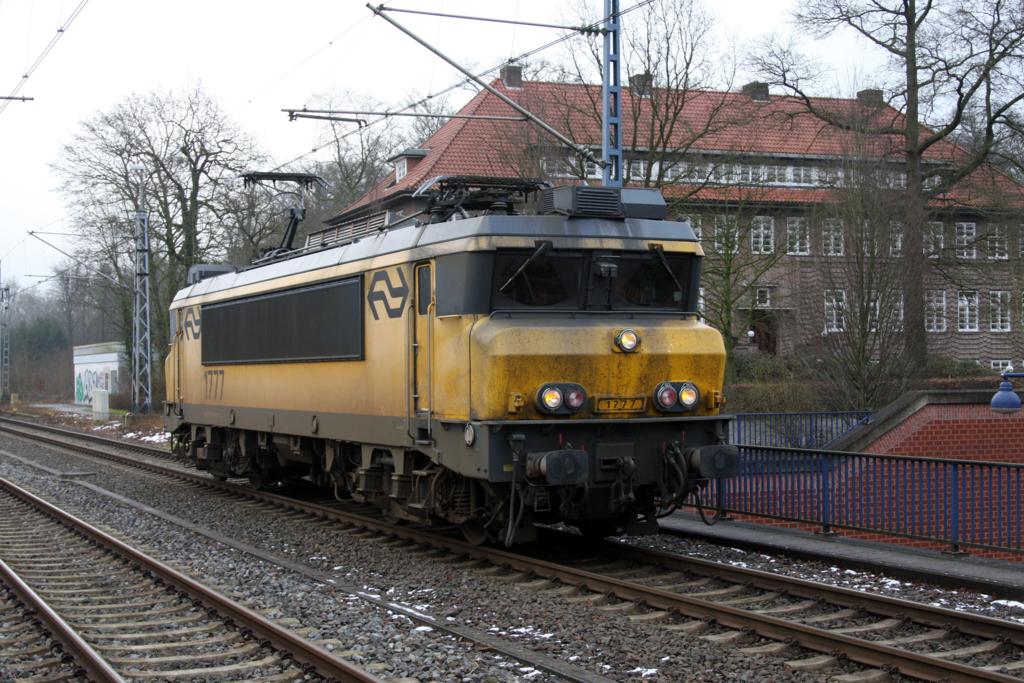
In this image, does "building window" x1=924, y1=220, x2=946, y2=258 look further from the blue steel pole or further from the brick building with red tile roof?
the blue steel pole

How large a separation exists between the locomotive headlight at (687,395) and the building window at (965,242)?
70.7ft

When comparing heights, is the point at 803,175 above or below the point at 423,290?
above

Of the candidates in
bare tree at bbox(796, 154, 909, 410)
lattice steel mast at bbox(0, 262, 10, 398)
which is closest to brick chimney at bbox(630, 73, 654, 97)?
bare tree at bbox(796, 154, 909, 410)

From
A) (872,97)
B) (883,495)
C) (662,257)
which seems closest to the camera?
(662,257)

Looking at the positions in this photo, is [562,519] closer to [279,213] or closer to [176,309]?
[176,309]

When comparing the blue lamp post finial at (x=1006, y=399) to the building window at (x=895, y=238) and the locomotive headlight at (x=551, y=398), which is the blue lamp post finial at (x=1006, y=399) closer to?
the building window at (x=895, y=238)

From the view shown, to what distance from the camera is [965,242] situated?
30016 mm

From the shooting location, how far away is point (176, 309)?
18.6 metres

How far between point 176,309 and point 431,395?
972 cm

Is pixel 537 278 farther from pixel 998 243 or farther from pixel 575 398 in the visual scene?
pixel 998 243

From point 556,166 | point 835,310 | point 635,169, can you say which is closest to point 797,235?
point 635,169

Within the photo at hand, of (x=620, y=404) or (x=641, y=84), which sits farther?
(x=641, y=84)

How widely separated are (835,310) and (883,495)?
11.6 metres

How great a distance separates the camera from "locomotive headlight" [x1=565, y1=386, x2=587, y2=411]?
9570 mm
